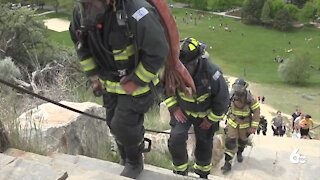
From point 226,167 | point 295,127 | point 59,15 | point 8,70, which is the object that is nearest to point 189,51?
point 226,167

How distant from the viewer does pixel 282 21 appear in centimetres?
5044

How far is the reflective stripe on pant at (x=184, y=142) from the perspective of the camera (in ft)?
17.2

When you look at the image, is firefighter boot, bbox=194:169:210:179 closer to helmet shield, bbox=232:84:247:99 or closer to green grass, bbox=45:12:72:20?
helmet shield, bbox=232:84:247:99

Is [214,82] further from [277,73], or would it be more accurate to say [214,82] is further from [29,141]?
[277,73]

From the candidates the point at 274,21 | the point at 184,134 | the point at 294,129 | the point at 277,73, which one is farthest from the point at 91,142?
the point at 274,21

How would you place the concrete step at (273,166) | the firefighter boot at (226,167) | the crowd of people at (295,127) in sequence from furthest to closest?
the crowd of people at (295,127) < the firefighter boot at (226,167) < the concrete step at (273,166)

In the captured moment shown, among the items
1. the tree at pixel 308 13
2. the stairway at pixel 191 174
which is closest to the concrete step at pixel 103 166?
the stairway at pixel 191 174

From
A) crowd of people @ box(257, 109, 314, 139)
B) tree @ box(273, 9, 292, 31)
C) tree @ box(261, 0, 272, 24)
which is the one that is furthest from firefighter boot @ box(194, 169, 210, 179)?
tree @ box(261, 0, 272, 24)

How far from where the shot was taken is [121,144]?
409 cm

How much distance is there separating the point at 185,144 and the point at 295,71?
30282mm

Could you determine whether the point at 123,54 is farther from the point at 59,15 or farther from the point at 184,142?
the point at 59,15

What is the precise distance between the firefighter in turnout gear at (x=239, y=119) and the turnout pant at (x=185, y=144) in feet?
4.20

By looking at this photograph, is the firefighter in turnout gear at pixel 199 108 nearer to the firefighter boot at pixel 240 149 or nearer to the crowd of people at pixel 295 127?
the firefighter boot at pixel 240 149

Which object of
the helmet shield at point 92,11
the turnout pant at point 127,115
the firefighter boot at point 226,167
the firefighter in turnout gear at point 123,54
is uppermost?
the helmet shield at point 92,11
